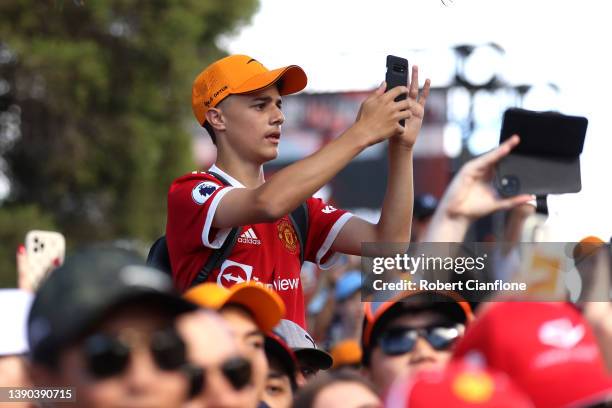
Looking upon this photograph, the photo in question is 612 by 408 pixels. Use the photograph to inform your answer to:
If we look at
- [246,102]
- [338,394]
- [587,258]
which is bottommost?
[338,394]

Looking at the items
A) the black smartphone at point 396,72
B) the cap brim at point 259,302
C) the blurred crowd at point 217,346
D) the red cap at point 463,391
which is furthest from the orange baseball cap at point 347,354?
the red cap at point 463,391

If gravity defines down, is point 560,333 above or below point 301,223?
below

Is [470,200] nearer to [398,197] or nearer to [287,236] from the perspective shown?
[398,197]

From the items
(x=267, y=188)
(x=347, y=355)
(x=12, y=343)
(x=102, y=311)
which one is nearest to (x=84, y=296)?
(x=102, y=311)

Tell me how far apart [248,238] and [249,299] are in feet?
3.04

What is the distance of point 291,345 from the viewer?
4160 millimetres

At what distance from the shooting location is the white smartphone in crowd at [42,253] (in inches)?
154

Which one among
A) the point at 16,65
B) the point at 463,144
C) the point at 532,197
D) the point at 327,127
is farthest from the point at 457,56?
the point at 532,197

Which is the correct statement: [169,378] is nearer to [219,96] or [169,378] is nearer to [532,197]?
[532,197]

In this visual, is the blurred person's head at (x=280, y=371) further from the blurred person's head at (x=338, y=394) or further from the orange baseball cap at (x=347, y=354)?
the orange baseball cap at (x=347, y=354)

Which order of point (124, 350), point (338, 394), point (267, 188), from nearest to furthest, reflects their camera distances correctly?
point (124, 350), point (338, 394), point (267, 188)

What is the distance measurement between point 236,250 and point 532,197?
4.53ft

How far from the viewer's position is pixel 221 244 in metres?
4.26

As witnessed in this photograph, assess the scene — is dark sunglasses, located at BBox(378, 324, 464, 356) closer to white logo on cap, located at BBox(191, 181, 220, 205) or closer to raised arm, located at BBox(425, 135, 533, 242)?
raised arm, located at BBox(425, 135, 533, 242)
